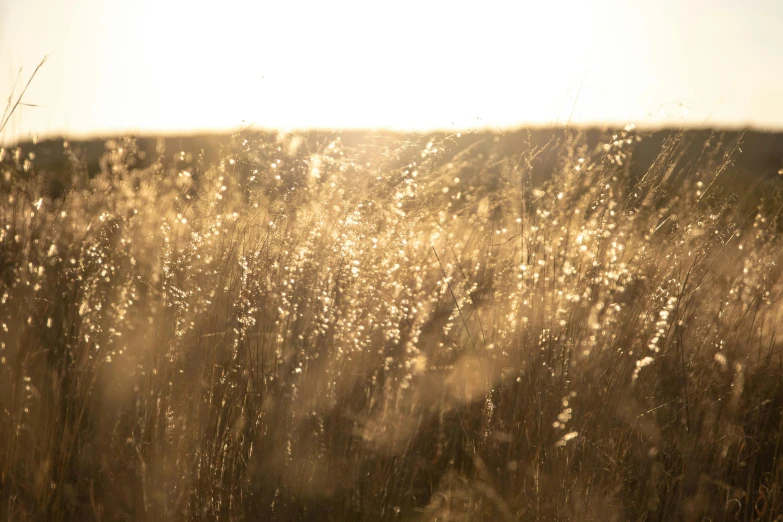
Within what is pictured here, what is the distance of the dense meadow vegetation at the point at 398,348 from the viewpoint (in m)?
1.78

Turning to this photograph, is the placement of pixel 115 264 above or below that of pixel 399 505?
above

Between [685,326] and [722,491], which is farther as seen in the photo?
[685,326]

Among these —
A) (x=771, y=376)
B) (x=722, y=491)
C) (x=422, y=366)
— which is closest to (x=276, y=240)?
(x=422, y=366)

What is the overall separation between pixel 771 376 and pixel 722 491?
548 mm

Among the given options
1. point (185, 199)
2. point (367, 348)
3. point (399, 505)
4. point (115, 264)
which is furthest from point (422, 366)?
point (115, 264)

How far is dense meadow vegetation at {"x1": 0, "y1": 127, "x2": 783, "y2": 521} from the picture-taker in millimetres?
1779

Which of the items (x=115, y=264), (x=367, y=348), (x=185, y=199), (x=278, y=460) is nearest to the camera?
(x=278, y=460)

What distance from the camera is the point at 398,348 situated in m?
2.19

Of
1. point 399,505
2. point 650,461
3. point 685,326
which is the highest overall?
point 685,326

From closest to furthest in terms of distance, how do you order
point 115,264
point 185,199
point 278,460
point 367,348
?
point 278,460, point 367,348, point 185,199, point 115,264

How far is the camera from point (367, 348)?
2.13 metres

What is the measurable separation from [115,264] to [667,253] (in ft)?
6.53

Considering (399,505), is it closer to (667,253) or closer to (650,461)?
(650,461)

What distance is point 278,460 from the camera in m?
1.84
